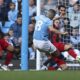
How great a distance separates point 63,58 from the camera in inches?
329

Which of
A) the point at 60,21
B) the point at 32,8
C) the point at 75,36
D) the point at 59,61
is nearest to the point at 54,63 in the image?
the point at 59,61

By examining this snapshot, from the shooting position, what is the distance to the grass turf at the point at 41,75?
16.1ft

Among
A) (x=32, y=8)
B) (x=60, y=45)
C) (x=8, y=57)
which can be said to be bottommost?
(x=8, y=57)

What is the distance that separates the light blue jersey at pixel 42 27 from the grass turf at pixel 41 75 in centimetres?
290

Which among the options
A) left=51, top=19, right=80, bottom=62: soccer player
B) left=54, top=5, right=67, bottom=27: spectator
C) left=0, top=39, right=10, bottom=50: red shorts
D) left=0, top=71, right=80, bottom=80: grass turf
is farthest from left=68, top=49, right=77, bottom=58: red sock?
left=0, top=71, right=80, bottom=80: grass turf

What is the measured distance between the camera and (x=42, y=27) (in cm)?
782

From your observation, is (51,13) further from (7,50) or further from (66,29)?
(7,50)

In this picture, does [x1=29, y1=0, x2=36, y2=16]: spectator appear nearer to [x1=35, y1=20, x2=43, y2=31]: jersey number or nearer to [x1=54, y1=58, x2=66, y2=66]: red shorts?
[x1=35, y1=20, x2=43, y2=31]: jersey number

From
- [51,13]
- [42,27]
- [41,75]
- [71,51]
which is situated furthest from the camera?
[71,51]

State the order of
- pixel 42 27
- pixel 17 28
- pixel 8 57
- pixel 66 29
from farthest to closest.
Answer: pixel 17 28, pixel 66 29, pixel 8 57, pixel 42 27

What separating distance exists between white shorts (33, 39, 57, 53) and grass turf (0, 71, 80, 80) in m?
3.00

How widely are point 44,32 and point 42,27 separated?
0.50 feet

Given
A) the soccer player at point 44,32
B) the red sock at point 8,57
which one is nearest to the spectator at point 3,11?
the red sock at point 8,57

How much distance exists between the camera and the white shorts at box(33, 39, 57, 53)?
7.95 metres
